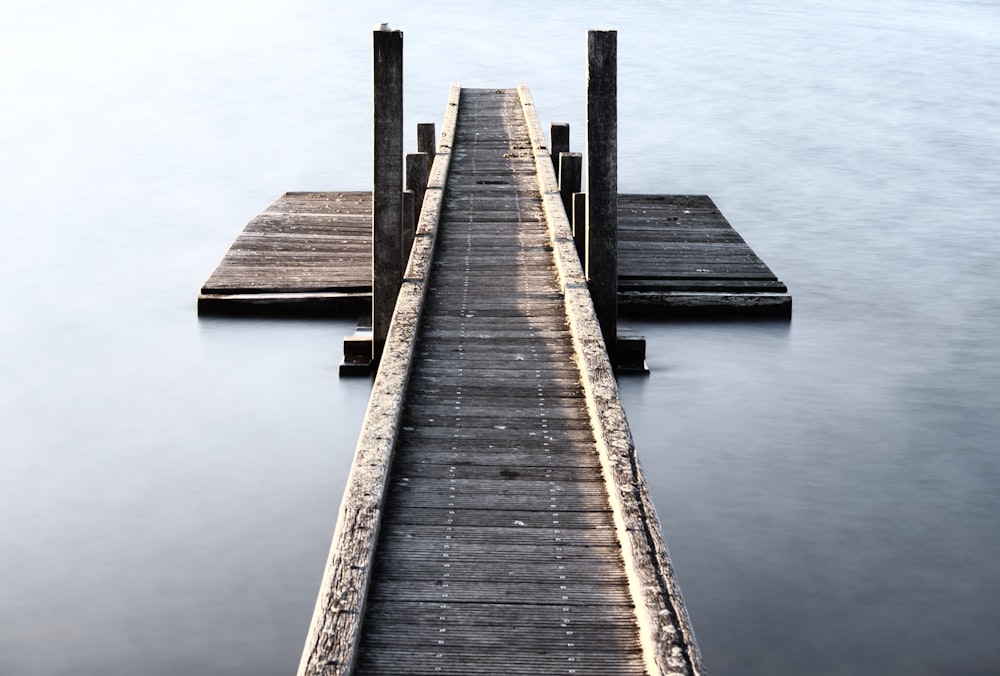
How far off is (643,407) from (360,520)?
4796mm

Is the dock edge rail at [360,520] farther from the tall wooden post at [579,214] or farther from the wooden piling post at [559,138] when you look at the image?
the wooden piling post at [559,138]

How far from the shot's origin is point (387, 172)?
8.04m

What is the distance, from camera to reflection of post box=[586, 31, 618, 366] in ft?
27.0

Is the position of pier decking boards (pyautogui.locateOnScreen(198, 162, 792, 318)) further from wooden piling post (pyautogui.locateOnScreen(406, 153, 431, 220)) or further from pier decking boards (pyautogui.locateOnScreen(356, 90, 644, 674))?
pier decking boards (pyautogui.locateOnScreen(356, 90, 644, 674))

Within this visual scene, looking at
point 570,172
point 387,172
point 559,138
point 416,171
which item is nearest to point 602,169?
point 387,172

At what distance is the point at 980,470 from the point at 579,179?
3.61 meters

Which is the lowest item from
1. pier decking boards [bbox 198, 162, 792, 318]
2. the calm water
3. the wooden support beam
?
the calm water

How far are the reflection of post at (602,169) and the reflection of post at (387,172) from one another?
1.15 m

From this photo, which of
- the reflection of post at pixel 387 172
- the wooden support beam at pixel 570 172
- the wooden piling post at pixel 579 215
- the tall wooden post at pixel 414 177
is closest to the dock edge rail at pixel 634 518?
the reflection of post at pixel 387 172

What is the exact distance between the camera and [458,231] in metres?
8.50

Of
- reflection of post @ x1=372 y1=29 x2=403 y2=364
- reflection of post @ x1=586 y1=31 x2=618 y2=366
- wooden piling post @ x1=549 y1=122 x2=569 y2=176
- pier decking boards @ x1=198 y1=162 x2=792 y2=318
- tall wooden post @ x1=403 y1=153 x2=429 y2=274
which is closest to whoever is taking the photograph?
reflection of post @ x1=372 y1=29 x2=403 y2=364

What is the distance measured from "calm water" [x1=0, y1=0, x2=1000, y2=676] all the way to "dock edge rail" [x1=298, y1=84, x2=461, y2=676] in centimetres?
142

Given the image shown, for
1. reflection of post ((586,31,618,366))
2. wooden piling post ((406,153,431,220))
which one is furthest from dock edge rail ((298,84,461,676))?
wooden piling post ((406,153,431,220))

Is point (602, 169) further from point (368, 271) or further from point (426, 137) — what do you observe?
point (426, 137)
